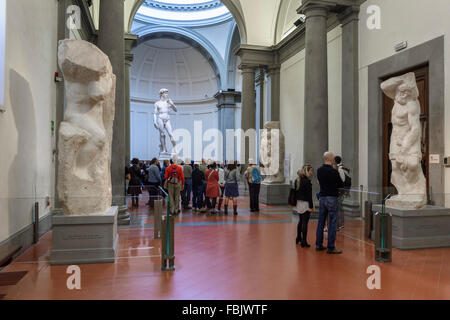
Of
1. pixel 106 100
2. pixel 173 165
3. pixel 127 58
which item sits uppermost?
pixel 127 58

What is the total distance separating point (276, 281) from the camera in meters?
4.43

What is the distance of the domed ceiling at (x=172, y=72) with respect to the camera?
88.1 feet

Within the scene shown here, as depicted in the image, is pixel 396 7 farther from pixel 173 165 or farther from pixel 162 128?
pixel 162 128

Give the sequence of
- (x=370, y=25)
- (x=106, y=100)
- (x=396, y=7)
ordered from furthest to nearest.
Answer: (x=370, y=25), (x=396, y=7), (x=106, y=100)

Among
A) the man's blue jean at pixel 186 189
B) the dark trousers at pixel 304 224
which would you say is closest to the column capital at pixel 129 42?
the man's blue jean at pixel 186 189

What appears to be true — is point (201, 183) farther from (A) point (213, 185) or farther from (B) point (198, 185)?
(A) point (213, 185)

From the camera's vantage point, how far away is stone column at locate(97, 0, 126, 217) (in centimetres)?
811

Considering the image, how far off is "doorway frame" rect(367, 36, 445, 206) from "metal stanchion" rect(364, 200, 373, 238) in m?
0.15

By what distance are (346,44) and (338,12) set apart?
107cm

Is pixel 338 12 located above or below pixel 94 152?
above

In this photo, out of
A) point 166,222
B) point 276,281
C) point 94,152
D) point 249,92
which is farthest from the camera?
point 249,92

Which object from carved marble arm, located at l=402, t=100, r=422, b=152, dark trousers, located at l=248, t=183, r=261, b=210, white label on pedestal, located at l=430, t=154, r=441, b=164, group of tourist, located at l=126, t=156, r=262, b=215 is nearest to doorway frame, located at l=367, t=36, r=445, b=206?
white label on pedestal, located at l=430, t=154, r=441, b=164

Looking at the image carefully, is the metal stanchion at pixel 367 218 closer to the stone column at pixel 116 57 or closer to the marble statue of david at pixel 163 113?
the stone column at pixel 116 57

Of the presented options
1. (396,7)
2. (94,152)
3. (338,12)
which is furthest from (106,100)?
(338,12)
